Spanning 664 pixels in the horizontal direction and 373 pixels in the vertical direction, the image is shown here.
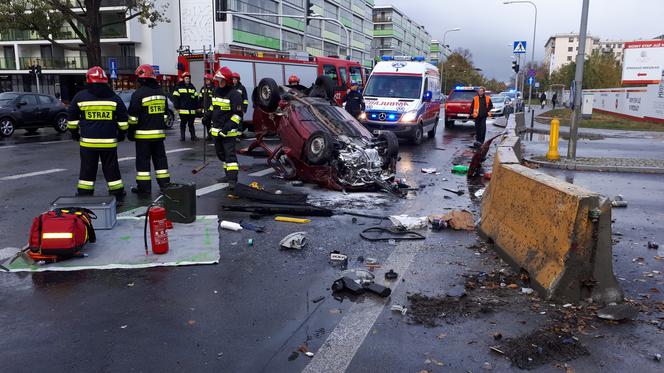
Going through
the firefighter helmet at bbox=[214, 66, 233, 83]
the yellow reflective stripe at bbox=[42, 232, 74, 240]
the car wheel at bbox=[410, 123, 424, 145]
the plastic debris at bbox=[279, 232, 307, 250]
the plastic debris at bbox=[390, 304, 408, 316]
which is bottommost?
the plastic debris at bbox=[390, 304, 408, 316]

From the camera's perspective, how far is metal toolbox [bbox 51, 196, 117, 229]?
19.4ft

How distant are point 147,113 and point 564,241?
243 inches

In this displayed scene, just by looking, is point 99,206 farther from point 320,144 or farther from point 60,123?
point 60,123

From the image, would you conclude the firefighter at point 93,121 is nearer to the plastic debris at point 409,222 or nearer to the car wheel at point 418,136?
the plastic debris at point 409,222

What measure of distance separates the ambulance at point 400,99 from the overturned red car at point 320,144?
199 inches

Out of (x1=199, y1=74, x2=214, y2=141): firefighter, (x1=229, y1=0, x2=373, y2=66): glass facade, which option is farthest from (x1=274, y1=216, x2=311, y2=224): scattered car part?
(x1=229, y1=0, x2=373, y2=66): glass facade

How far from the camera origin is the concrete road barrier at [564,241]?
13.9 ft

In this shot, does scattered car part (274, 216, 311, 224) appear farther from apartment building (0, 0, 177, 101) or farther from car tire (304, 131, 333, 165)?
apartment building (0, 0, 177, 101)

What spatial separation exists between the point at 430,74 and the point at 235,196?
1119cm

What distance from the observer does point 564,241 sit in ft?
14.1

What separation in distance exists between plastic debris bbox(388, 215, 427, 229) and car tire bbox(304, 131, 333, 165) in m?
2.32

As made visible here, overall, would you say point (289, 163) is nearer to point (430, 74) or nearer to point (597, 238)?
point (597, 238)

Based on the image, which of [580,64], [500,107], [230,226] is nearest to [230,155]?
[230,226]

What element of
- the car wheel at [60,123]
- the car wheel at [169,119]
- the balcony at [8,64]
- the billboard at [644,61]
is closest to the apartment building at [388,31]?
the billboard at [644,61]
